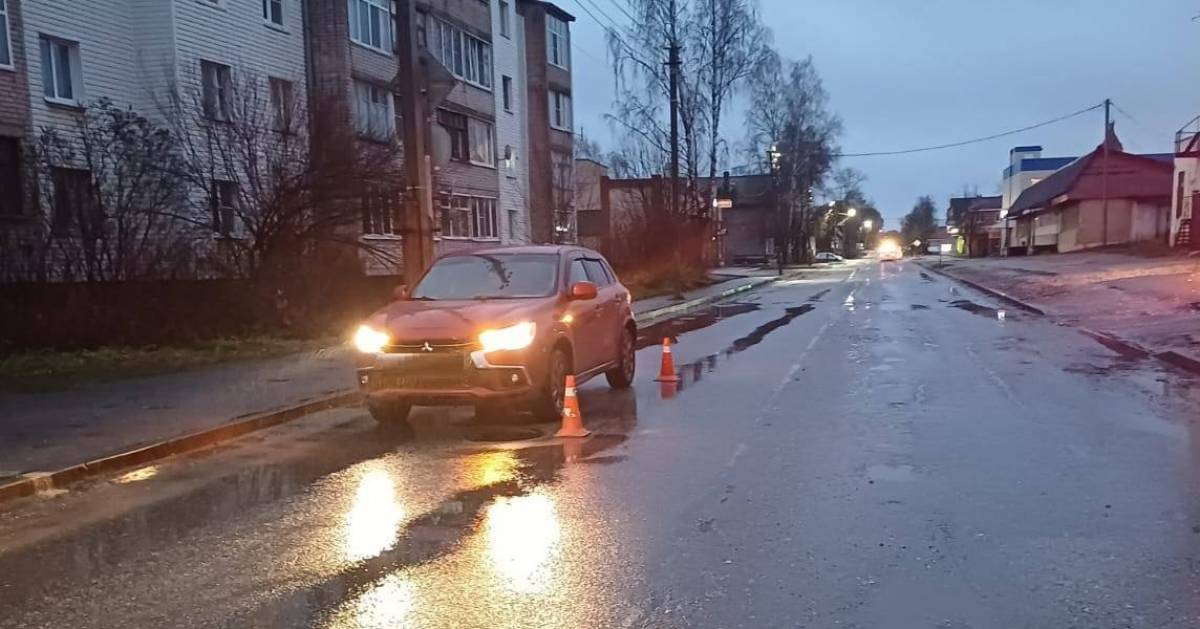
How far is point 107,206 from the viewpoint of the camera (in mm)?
16344

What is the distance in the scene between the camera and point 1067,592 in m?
4.64

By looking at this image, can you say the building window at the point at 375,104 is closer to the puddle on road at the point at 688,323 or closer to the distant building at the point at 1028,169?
the puddle on road at the point at 688,323

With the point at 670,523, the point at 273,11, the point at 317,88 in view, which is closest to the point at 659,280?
the point at 317,88

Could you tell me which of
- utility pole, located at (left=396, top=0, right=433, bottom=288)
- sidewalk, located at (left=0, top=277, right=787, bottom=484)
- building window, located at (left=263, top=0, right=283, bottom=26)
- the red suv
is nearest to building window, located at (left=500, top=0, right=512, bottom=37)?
building window, located at (left=263, top=0, right=283, bottom=26)

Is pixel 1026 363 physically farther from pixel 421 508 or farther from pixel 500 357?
pixel 421 508

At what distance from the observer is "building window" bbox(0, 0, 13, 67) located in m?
20.4

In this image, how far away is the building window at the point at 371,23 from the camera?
29.5 metres

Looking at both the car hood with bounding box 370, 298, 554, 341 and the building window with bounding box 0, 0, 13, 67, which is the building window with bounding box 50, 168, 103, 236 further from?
the car hood with bounding box 370, 298, 554, 341

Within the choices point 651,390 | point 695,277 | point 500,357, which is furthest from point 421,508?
point 695,277

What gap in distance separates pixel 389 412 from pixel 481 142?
1167 inches

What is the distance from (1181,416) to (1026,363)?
4.27m

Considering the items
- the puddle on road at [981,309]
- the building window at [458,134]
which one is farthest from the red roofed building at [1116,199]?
the building window at [458,134]

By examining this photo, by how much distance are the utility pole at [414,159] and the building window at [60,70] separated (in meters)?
12.3

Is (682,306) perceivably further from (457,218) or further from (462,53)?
(462,53)
